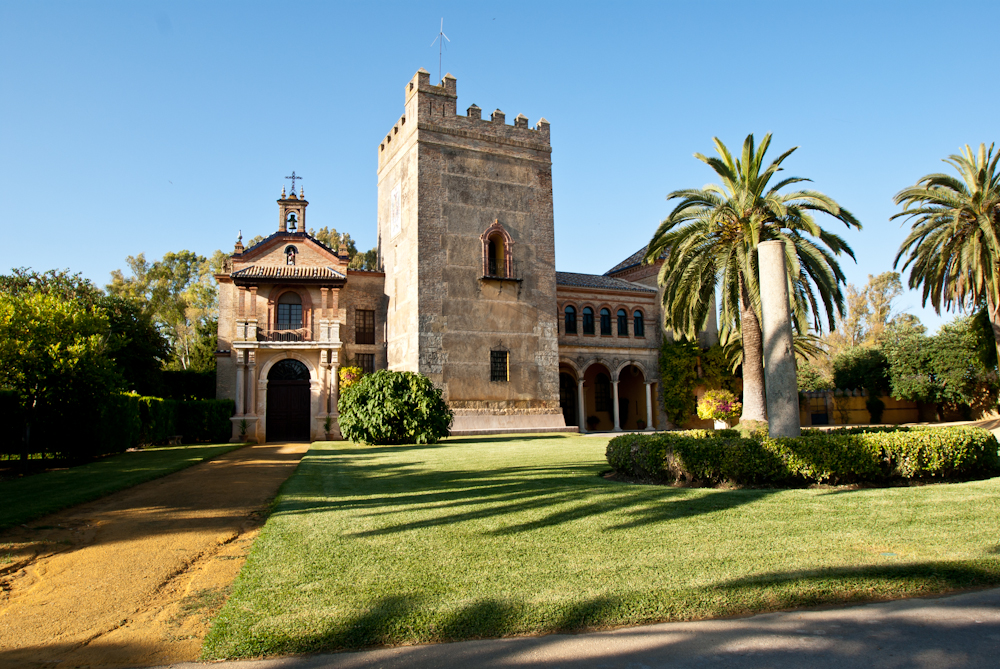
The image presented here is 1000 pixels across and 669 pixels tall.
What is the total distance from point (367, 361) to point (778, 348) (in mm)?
24121

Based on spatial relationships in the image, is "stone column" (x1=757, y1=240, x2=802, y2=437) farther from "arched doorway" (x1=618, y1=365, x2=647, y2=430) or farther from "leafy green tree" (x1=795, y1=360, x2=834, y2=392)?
"leafy green tree" (x1=795, y1=360, x2=834, y2=392)

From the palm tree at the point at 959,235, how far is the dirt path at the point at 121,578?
2424 centimetres

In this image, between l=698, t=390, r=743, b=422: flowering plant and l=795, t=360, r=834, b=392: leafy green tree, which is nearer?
l=698, t=390, r=743, b=422: flowering plant

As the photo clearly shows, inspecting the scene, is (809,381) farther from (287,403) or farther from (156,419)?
(156,419)

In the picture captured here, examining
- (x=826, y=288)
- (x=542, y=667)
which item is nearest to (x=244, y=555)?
(x=542, y=667)

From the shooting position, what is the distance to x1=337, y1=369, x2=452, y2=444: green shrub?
21.5m

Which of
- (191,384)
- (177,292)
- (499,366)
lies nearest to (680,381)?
(499,366)

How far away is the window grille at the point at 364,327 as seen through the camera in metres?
32.1

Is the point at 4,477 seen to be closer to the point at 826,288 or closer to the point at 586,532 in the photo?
the point at 586,532

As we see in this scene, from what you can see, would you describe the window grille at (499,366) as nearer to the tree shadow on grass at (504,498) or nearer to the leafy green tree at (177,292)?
the tree shadow on grass at (504,498)

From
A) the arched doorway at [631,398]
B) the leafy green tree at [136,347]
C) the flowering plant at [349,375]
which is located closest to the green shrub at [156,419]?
the leafy green tree at [136,347]

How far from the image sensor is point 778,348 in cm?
1106

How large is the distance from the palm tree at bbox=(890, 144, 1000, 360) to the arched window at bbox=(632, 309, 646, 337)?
13983 millimetres

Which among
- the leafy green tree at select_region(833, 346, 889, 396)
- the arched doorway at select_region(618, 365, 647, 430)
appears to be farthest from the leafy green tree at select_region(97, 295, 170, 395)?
the leafy green tree at select_region(833, 346, 889, 396)
